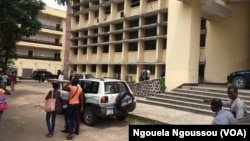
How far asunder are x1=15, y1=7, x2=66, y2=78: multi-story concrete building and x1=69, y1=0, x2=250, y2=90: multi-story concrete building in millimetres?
11876

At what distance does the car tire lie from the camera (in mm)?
9750

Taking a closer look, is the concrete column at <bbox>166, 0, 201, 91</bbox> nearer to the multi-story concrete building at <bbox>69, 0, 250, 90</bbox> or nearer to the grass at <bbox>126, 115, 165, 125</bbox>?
the multi-story concrete building at <bbox>69, 0, 250, 90</bbox>

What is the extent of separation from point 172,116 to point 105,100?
10.6 feet

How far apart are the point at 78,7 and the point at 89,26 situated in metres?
6.19

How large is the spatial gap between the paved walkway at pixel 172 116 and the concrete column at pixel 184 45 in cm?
306

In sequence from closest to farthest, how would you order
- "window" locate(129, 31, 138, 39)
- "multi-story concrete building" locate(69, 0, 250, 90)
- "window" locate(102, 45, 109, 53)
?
"multi-story concrete building" locate(69, 0, 250, 90), "window" locate(129, 31, 138, 39), "window" locate(102, 45, 109, 53)

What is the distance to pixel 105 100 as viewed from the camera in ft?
31.8

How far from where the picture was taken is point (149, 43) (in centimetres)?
2859

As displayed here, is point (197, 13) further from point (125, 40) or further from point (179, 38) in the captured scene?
point (125, 40)

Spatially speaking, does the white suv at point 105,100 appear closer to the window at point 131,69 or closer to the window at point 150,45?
the window at point 150,45

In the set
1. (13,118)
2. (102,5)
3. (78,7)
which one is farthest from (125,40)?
(13,118)

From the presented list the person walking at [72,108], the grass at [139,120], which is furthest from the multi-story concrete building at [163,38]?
the person walking at [72,108]

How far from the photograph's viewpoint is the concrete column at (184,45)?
15.5 m

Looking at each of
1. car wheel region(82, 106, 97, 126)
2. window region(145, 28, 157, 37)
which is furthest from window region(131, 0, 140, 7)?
car wheel region(82, 106, 97, 126)
